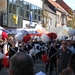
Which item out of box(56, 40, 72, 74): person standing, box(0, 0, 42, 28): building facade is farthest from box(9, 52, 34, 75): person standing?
box(0, 0, 42, 28): building facade

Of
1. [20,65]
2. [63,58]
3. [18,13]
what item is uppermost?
[18,13]

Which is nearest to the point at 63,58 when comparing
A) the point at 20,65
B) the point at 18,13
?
the point at 20,65

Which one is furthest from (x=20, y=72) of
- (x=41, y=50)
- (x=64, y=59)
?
(x=41, y=50)

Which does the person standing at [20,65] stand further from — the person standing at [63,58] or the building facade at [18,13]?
the building facade at [18,13]

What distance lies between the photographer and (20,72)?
2629mm

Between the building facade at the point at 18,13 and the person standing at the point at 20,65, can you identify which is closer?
the person standing at the point at 20,65

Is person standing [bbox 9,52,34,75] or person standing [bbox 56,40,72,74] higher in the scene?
person standing [bbox 9,52,34,75]

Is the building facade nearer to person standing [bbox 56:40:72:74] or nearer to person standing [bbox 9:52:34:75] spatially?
person standing [bbox 56:40:72:74]

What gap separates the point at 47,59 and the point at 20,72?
933cm

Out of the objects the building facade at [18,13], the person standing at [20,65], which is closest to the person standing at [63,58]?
the person standing at [20,65]

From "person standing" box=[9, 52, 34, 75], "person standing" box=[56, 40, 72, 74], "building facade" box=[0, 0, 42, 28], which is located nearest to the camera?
"person standing" box=[9, 52, 34, 75]

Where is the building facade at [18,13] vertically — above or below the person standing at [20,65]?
above

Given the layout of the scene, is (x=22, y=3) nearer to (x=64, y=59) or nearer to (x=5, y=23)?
(x=5, y=23)

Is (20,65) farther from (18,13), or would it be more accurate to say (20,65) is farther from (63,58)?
(18,13)
